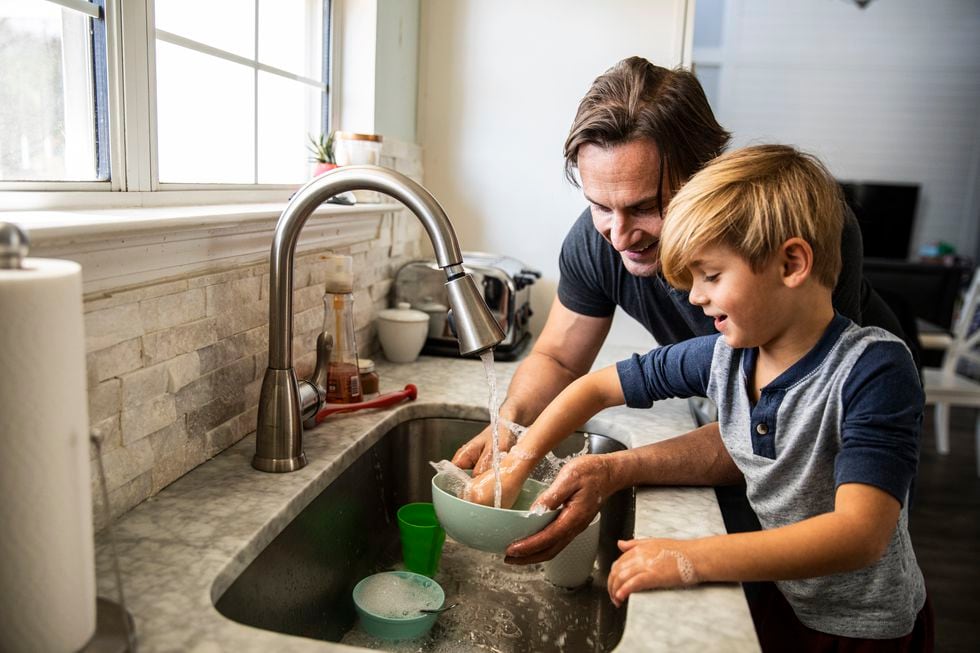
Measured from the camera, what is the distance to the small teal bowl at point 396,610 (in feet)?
3.47

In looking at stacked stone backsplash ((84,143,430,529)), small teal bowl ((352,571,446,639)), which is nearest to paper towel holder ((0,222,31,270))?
stacked stone backsplash ((84,143,430,529))

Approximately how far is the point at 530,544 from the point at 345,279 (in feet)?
2.17

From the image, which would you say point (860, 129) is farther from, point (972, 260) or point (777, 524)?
point (777, 524)

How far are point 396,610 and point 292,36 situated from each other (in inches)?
51.4

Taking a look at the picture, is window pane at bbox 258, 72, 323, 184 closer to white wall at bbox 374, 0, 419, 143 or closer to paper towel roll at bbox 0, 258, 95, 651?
white wall at bbox 374, 0, 419, 143

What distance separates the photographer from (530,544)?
3.51 ft

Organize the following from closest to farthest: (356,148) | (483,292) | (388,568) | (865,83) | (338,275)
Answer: (388,568), (338,275), (356,148), (483,292), (865,83)

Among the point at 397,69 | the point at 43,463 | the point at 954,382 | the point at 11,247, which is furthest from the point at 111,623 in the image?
the point at 954,382

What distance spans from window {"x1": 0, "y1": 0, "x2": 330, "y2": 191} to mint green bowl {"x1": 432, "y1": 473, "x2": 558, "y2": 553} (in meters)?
0.66

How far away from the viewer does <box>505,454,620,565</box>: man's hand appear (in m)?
1.08

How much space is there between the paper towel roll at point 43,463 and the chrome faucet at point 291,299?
45 cm

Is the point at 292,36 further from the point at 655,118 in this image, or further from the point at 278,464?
the point at 278,464

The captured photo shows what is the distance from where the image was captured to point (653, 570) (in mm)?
901

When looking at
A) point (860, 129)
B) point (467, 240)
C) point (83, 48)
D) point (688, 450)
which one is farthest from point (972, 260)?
point (83, 48)
